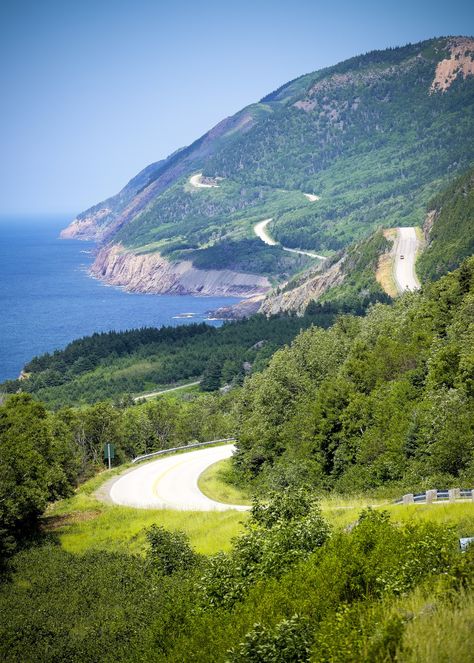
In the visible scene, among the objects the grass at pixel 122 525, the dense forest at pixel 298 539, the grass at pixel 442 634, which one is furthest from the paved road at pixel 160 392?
the grass at pixel 442 634

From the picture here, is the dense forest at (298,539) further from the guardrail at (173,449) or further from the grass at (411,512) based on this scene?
the guardrail at (173,449)

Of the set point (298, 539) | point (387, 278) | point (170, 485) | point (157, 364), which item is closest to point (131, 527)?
point (170, 485)

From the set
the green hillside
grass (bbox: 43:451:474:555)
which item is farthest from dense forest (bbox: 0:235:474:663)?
the green hillside

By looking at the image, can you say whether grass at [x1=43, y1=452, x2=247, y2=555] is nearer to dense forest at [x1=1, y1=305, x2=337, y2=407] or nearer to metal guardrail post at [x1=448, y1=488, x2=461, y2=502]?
metal guardrail post at [x1=448, y1=488, x2=461, y2=502]

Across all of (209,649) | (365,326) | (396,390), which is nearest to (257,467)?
(396,390)

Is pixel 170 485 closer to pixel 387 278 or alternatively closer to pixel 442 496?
pixel 442 496

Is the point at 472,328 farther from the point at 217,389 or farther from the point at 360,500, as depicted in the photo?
the point at 217,389
